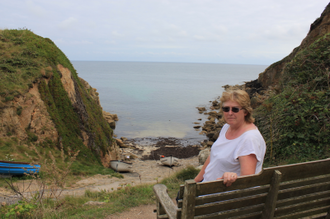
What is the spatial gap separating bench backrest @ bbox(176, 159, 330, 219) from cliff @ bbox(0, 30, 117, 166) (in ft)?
36.5

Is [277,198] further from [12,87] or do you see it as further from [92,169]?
[12,87]

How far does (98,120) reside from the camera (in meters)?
17.3

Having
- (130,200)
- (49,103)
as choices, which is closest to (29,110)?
(49,103)

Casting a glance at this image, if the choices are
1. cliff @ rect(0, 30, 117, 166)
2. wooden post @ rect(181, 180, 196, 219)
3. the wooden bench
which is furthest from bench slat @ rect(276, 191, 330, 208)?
cliff @ rect(0, 30, 117, 166)

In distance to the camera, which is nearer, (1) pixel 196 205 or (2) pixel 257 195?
(1) pixel 196 205

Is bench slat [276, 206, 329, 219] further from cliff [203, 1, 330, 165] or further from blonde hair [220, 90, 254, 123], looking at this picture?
cliff [203, 1, 330, 165]

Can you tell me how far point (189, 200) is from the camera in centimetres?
208

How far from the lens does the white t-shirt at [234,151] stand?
246 centimetres

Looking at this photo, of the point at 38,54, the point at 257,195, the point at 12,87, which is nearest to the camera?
the point at 257,195

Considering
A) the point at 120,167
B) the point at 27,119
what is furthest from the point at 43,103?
the point at 120,167

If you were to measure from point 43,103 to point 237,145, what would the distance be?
12.7 m

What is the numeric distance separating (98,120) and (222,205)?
1606 centimetres

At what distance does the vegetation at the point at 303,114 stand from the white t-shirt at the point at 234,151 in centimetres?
518

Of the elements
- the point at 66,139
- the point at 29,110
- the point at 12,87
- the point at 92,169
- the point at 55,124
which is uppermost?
the point at 12,87
